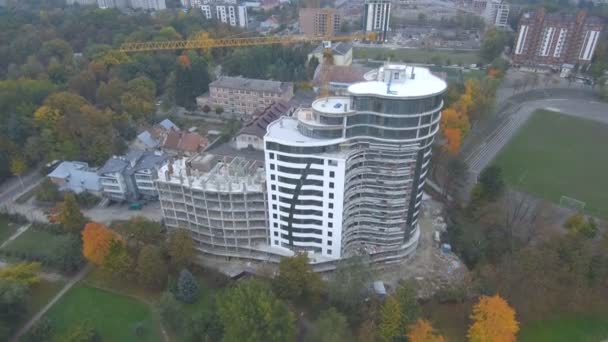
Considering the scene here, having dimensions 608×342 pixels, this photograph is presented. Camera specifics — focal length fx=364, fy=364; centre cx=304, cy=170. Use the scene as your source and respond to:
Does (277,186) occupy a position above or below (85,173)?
above

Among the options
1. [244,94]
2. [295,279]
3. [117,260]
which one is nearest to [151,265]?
[117,260]

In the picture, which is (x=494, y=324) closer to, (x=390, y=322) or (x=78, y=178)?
(x=390, y=322)

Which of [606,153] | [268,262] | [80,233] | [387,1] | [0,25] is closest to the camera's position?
[268,262]

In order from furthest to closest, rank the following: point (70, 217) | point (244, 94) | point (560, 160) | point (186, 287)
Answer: point (244, 94), point (560, 160), point (70, 217), point (186, 287)

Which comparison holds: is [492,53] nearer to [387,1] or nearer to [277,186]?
[387,1]

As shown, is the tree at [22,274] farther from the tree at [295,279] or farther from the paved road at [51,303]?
the tree at [295,279]

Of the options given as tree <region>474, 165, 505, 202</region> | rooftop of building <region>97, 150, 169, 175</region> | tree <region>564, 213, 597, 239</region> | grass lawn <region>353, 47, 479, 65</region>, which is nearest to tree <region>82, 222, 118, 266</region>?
rooftop of building <region>97, 150, 169, 175</region>

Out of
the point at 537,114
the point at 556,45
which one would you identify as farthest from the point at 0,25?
the point at 556,45
